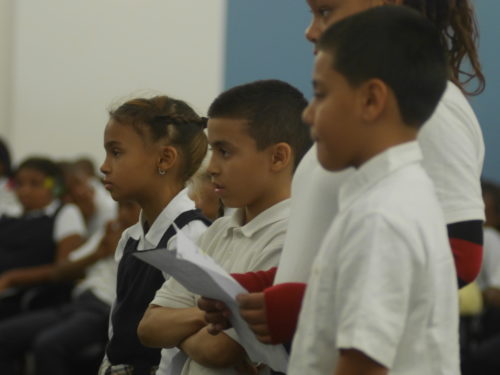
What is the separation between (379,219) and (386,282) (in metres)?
0.08

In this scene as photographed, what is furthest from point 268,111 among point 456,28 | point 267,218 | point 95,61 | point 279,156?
point 95,61

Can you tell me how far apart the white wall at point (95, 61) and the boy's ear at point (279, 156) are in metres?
4.49

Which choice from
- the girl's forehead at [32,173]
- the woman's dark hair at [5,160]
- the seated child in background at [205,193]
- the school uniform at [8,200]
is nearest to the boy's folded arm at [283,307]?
the seated child in background at [205,193]

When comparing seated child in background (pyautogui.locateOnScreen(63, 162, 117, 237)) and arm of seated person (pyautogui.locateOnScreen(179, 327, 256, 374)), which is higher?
arm of seated person (pyautogui.locateOnScreen(179, 327, 256, 374))

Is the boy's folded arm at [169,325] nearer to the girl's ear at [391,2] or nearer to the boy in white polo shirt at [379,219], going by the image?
the boy in white polo shirt at [379,219]

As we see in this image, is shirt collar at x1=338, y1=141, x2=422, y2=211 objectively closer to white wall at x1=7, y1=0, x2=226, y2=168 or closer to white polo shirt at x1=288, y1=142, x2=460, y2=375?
white polo shirt at x1=288, y1=142, x2=460, y2=375

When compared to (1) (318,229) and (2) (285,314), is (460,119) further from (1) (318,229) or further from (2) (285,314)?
(2) (285,314)

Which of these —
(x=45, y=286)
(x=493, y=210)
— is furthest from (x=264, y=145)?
(x=45, y=286)

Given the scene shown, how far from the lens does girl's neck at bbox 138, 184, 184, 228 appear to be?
2.29 metres

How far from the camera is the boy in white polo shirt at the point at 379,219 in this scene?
121cm

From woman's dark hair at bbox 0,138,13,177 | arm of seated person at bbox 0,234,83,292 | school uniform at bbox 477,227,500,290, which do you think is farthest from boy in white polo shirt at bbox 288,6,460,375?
woman's dark hair at bbox 0,138,13,177

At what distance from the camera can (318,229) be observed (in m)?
1.43

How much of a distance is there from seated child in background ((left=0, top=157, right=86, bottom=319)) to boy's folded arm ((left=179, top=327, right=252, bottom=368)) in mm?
3289

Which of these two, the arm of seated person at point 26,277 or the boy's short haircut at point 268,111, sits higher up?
the boy's short haircut at point 268,111
